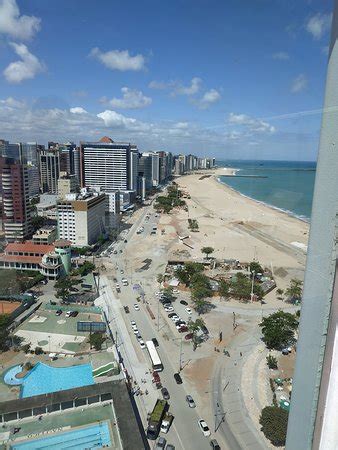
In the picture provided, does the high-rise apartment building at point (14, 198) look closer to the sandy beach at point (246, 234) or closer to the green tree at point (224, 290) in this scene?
the sandy beach at point (246, 234)

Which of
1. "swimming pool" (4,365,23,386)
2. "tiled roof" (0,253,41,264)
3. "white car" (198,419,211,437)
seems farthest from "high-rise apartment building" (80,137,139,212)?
"white car" (198,419,211,437)

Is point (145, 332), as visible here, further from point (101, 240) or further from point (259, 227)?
point (259, 227)

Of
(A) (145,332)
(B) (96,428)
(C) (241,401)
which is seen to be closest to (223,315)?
(A) (145,332)

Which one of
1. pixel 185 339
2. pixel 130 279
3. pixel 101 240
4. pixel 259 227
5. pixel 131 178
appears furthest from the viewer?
Answer: pixel 131 178

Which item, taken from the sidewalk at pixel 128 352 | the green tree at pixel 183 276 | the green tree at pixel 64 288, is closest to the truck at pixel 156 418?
the sidewalk at pixel 128 352

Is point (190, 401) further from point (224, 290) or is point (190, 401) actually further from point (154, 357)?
point (224, 290)
